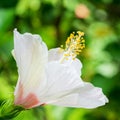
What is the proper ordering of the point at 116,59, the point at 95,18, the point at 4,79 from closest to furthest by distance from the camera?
the point at 4,79 < the point at 116,59 < the point at 95,18

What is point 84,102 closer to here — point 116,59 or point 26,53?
point 26,53

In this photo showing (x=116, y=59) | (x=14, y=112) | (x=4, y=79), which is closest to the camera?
(x=14, y=112)

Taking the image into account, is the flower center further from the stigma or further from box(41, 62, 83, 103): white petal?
box(41, 62, 83, 103): white petal

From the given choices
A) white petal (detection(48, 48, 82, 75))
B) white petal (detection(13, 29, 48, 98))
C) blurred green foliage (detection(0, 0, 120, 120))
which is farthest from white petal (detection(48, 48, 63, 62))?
blurred green foliage (detection(0, 0, 120, 120))

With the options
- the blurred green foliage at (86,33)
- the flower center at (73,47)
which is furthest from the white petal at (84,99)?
the blurred green foliage at (86,33)

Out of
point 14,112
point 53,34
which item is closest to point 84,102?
point 14,112

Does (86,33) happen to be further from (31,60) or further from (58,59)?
(31,60)

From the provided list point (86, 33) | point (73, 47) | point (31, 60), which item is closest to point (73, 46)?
point (73, 47)
